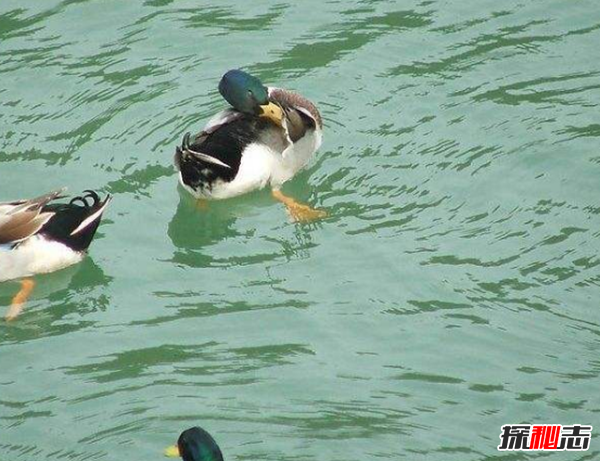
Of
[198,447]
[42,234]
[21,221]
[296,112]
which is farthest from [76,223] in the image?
[198,447]

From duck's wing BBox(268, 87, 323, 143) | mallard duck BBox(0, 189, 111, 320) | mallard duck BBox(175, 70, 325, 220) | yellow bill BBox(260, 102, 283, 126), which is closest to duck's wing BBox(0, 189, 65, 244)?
mallard duck BBox(0, 189, 111, 320)

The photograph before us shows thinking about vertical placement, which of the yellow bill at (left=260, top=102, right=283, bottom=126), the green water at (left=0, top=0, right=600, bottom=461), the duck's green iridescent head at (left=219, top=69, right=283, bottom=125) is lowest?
the green water at (left=0, top=0, right=600, bottom=461)

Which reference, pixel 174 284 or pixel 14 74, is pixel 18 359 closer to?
pixel 174 284

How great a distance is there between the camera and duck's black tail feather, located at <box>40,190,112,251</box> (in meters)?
9.74

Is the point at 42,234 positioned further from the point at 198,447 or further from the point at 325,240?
the point at 198,447

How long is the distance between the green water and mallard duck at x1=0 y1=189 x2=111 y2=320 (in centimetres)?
12

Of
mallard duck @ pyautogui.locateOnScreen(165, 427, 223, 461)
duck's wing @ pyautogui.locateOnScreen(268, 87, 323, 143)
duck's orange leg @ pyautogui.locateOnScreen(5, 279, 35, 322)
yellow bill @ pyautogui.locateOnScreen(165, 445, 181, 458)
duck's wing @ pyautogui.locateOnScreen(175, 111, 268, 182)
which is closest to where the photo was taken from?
mallard duck @ pyautogui.locateOnScreen(165, 427, 223, 461)

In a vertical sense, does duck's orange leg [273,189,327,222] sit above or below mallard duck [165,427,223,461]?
below

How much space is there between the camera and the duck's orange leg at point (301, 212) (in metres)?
10.1

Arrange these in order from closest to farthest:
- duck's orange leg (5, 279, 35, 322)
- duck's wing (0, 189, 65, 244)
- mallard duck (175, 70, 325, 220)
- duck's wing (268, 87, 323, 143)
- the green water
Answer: the green water, duck's orange leg (5, 279, 35, 322), duck's wing (0, 189, 65, 244), mallard duck (175, 70, 325, 220), duck's wing (268, 87, 323, 143)

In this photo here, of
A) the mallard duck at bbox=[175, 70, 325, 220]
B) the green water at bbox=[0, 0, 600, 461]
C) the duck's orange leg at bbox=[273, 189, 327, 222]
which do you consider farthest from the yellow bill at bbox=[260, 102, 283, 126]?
the duck's orange leg at bbox=[273, 189, 327, 222]

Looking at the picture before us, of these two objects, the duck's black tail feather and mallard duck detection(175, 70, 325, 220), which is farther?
mallard duck detection(175, 70, 325, 220)

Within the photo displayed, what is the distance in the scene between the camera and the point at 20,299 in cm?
965

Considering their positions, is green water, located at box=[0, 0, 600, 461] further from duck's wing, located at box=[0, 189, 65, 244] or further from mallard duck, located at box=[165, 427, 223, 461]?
mallard duck, located at box=[165, 427, 223, 461]
